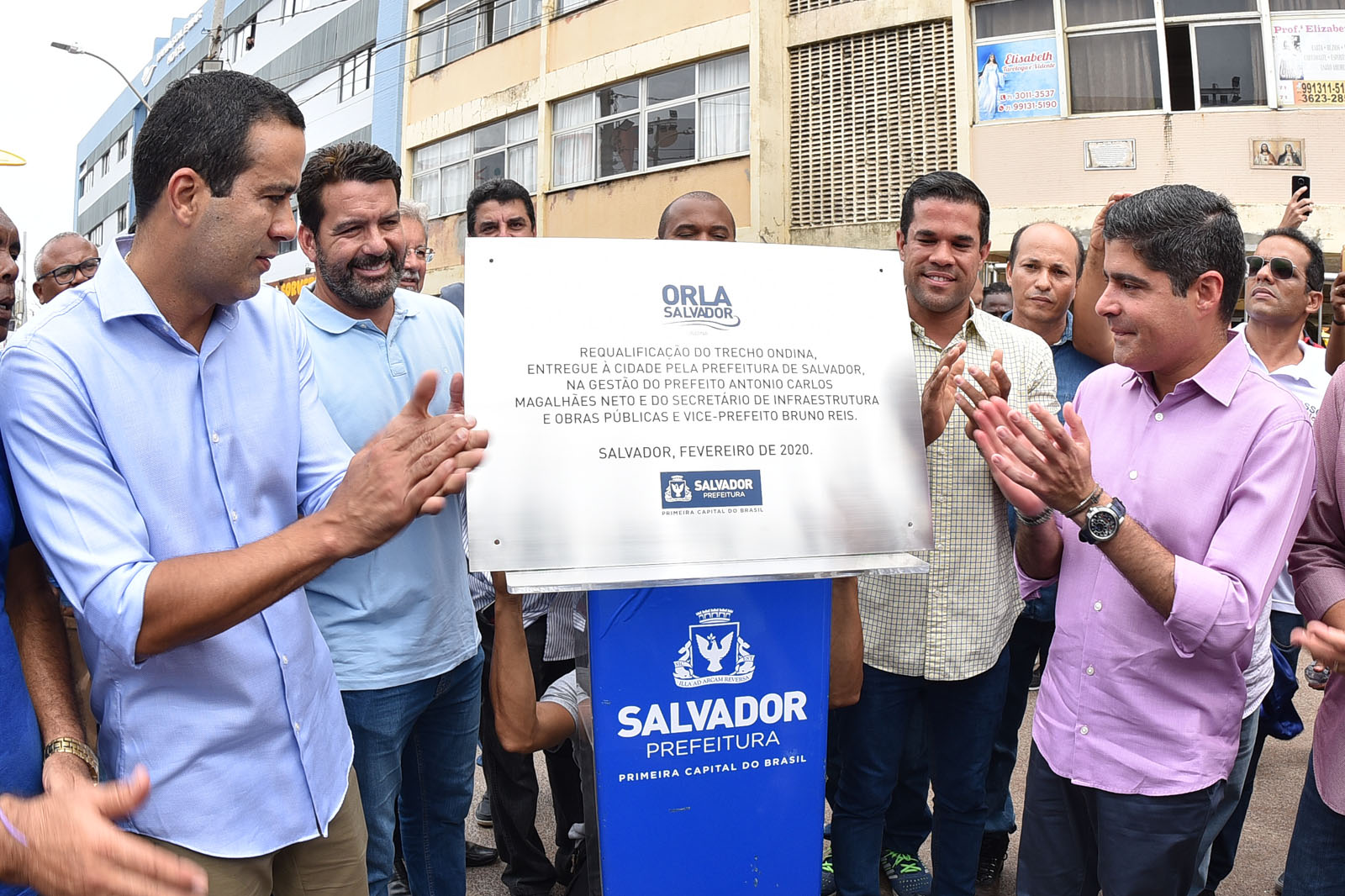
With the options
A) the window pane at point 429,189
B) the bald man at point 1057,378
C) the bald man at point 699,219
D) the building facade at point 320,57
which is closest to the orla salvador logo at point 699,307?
the bald man at point 699,219

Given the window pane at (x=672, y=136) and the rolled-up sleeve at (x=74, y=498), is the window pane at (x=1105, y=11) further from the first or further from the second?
the rolled-up sleeve at (x=74, y=498)

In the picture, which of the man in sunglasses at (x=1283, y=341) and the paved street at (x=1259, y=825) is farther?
the paved street at (x=1259, y=825)

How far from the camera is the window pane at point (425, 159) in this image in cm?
1777

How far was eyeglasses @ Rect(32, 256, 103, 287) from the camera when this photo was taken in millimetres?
4391

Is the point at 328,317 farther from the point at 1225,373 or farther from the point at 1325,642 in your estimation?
the point at 1325,642

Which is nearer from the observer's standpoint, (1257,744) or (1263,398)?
(1263,398)

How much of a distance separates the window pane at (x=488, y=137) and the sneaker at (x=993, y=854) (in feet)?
49.1

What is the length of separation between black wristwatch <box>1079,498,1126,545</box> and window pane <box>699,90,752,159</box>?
38.2ft

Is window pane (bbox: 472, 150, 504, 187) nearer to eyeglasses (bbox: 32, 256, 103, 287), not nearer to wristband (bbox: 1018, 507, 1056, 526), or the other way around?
eyeglasses (bbox: 32, 256, 103, 287)

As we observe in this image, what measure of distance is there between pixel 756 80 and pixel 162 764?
12.3 meters

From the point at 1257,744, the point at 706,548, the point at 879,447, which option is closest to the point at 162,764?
the point at 706,548

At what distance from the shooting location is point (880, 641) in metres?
2.75

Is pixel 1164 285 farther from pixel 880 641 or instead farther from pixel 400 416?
pixel 400 416

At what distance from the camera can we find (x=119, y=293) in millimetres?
1625
